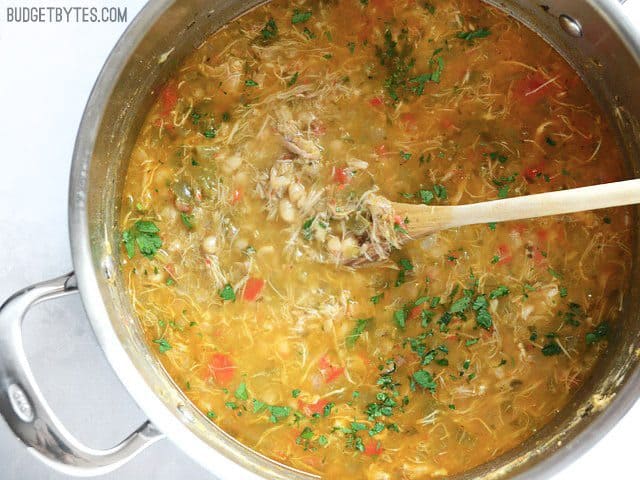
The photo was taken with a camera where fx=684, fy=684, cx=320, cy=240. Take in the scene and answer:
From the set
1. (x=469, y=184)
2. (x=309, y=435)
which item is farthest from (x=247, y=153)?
(x=309, y=435)

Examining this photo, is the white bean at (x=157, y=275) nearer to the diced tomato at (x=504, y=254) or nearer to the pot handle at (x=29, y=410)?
the pot handle at (x=29, y=410)

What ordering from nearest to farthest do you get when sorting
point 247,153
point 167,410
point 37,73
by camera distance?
point 167,410, point 247,153, point 37,73

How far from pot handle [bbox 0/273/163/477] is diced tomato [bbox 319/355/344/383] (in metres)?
1.03

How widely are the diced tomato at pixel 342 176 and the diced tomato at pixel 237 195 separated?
438 mm

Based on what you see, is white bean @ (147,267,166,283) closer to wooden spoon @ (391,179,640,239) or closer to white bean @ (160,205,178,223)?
white bean @ (160,205,178,223)

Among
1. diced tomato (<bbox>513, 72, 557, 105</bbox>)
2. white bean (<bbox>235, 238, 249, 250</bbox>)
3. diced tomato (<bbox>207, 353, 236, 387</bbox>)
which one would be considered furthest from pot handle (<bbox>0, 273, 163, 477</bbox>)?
diced tomato (<bbox>513, 72, 557, 105</bbox>)

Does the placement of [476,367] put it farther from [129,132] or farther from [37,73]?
[37,73]

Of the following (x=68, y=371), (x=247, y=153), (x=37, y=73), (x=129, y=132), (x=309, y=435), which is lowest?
(x=309, y=435)

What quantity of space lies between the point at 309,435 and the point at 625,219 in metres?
1.81

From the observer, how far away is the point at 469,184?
320 cm

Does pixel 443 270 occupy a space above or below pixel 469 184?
below

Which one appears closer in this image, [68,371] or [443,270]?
[443,270]

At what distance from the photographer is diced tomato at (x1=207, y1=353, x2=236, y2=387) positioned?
10.5 ft

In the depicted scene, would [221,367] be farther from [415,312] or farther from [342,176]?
[342,176]
